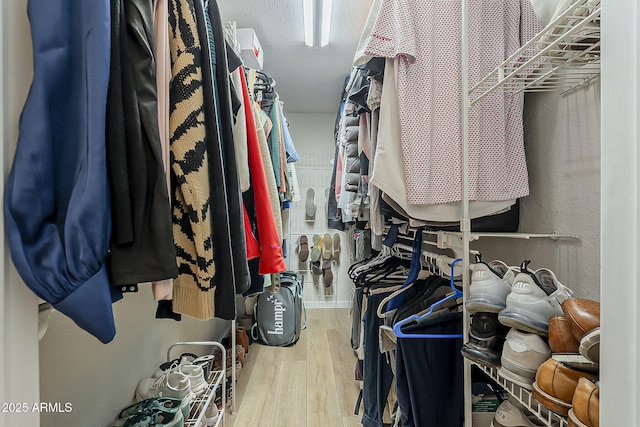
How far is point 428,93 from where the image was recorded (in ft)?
3.51

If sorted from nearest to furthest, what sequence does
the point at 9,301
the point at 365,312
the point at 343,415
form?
the point at 9,301
the point at 365,312
the point at 343,415

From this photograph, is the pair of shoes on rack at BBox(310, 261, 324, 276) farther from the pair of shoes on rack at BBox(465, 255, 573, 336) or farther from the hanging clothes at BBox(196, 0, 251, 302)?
the hanging clothes at BBox(196, 0, 251, 302)

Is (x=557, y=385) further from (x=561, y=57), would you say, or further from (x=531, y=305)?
(x=561, y=57)

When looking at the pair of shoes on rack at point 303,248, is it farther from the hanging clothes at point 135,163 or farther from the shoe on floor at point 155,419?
the hanging clothes at point 135,163

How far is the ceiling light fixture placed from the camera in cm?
190

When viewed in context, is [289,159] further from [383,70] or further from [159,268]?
[159,268]

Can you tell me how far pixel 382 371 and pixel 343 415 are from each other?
0.66 m

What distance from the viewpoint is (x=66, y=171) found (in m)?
0.44

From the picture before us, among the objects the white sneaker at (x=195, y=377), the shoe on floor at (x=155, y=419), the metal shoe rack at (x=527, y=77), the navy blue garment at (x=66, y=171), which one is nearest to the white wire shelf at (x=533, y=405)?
the metal shoe rack at (x=527, y=77)

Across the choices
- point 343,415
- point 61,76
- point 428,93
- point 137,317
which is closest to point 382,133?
point 428,93

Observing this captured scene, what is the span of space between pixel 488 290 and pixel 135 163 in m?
0.76

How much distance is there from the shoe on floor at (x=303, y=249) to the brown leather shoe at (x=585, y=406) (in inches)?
130

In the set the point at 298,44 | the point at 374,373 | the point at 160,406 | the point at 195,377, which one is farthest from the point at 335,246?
the point at 160,406

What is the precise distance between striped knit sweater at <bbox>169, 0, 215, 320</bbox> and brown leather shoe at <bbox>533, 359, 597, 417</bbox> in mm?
599
